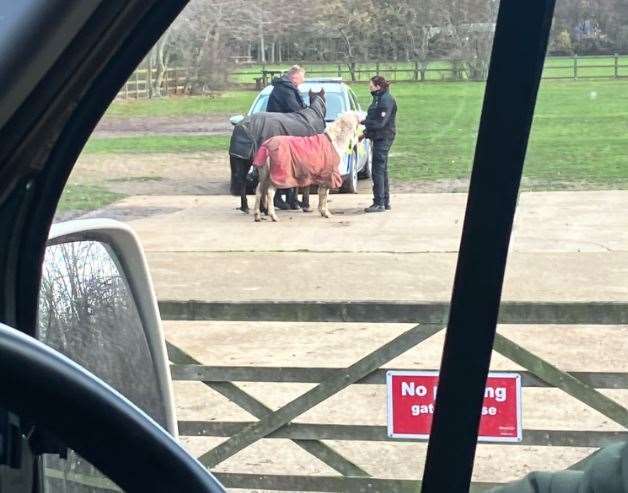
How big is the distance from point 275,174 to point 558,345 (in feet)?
2.74

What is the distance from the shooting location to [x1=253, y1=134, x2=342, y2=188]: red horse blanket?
230 cm

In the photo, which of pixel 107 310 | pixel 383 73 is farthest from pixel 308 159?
pixel 107 310

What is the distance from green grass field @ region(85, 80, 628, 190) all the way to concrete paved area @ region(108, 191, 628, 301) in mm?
52

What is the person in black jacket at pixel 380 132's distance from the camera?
1.53m

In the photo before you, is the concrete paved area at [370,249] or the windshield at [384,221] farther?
the concrete paved area at [370,249]

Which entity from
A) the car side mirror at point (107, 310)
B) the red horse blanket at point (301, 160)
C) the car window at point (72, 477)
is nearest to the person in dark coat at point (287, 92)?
the red horse blanket at point (301, 160)

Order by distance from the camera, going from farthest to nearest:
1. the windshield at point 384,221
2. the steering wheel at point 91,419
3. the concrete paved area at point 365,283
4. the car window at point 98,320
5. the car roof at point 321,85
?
the concrete paved area at point 365,283 < the car roof at point 321,85 < the windshield at point 384,221 < the car window at point 98,320 < the steering wheel at point 91,419

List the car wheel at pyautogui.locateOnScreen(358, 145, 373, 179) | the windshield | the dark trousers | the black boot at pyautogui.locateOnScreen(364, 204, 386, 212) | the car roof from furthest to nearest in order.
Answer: the black boot at pyautogui.locateOnScreen(364, 204, 386, 212), the car wheel at pyautogui.locateOnScreen(358, 145, 373, 179), the dark trousers, the car roof, the windshield

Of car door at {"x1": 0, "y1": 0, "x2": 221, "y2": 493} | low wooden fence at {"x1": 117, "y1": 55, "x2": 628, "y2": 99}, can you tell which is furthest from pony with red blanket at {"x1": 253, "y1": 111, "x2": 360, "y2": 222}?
car door at {"x1": 0, "y1": 0, "x2": 221, "y2": 493}

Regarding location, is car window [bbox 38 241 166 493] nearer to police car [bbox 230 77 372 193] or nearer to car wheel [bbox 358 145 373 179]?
police car [bbox 230 77 372 193]

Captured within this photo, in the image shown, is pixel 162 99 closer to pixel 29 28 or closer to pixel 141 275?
pixel 141 275

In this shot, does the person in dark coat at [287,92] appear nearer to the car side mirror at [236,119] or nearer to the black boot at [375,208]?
the car side mirror at [236,119]

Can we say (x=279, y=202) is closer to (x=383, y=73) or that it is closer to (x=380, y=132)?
(x=380, y=132)

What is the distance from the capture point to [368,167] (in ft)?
7.14
